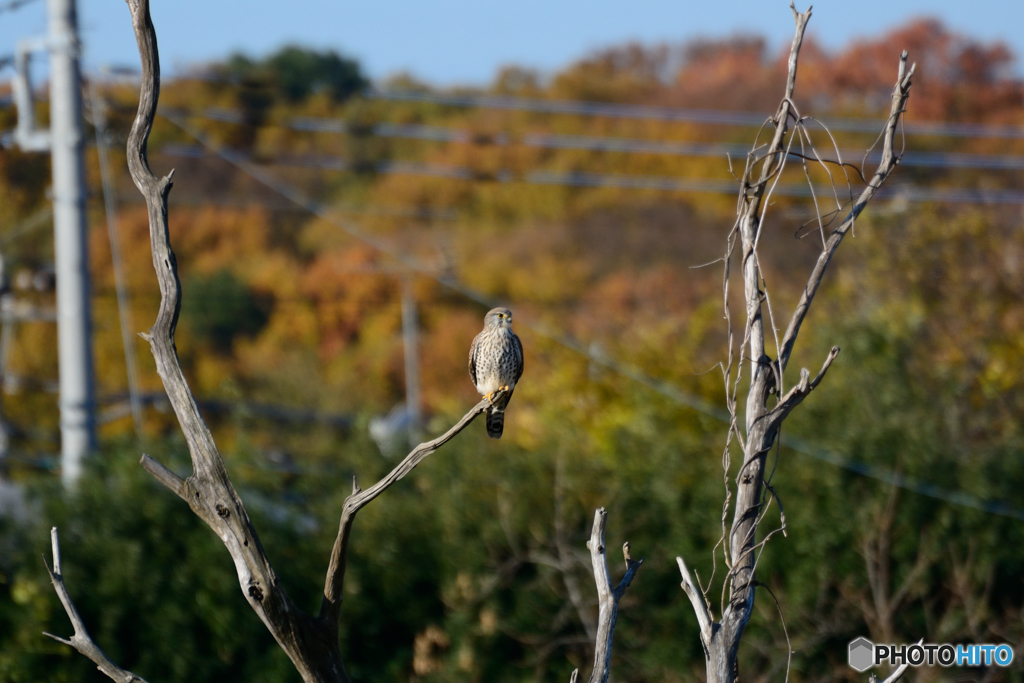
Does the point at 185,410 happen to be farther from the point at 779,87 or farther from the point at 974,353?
the point at 779,87

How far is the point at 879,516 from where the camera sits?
6898 millimetres

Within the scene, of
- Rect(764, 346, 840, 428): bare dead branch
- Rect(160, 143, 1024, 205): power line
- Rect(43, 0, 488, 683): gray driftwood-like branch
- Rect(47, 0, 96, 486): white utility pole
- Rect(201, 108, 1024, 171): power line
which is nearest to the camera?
Rect(764, 346, 840, 428): bare dead branch

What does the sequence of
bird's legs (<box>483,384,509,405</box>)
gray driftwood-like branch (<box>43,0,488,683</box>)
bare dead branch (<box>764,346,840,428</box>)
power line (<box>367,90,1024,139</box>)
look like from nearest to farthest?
1. bare dead branch (<box>764,346,840,428</box>)
2. gray driftwood-like branch (<box>43,0,488,683</box>)
3. bird's legs (<box>483,384,509,405</box>)
4. power line (<box>367,90,1024,139</box>)

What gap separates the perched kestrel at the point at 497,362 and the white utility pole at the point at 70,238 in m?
5.35

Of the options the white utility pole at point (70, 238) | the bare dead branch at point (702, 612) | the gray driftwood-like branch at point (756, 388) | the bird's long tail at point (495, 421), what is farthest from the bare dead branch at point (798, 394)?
the white utility pole at point (70, 238)

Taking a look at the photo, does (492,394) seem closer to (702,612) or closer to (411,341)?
(702,612)

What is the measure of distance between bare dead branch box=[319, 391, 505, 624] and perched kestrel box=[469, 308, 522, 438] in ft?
0.99

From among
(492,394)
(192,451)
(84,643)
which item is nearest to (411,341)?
(492,394)

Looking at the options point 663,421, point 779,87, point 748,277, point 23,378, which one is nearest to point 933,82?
point 779,87

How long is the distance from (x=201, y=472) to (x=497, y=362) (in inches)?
32.7

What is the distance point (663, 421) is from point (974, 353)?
10.9ft

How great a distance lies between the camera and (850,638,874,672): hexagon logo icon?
253 inches

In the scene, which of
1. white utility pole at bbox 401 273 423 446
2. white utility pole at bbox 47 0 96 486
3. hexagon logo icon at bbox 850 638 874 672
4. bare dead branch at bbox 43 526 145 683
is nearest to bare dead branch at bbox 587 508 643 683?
bare dead branch at bbox 43 526 145 683

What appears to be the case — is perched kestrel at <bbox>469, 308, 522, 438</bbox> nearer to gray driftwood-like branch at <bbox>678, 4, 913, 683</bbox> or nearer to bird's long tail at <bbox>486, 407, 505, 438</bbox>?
bird's long tail at <bbox>486, 407, 505, 438</bbox>
